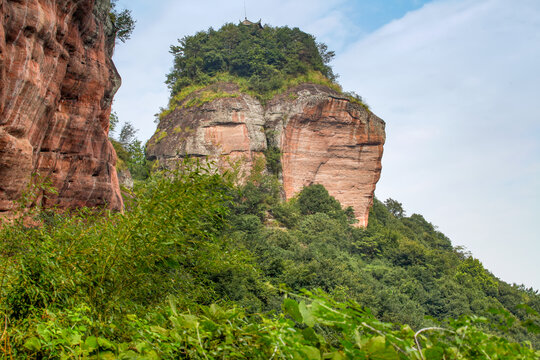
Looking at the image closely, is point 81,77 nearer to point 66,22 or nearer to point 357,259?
point 66,22

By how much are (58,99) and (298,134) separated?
23.3 meters

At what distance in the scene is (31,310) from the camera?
115 inches

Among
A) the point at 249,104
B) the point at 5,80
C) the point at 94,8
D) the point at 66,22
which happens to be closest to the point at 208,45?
the point at 249,104

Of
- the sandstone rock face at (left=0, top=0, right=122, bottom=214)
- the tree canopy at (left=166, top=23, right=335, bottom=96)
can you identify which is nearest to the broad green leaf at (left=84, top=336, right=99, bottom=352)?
the sandstone rock face at (left=0, top=0, right=122, bottom=214)

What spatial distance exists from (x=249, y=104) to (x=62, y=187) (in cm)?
2235

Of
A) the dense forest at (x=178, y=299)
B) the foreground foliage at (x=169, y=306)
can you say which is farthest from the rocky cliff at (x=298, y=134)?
the foreground foliage at (x=169, y=306)

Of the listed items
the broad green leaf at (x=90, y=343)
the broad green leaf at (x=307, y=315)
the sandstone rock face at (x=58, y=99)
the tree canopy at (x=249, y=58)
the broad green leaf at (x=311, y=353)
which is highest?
the tree canopy at (x=249, y=58)

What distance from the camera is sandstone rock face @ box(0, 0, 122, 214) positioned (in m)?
7.89

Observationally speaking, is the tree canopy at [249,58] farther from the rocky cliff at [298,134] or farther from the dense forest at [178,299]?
the dense forest at [178,299]

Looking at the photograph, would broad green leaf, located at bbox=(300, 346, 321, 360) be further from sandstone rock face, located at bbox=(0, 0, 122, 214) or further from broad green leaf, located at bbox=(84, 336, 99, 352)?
sandstone rock face, located at bbox=(0, 0, 122, 214)

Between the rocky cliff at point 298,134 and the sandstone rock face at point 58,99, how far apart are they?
16729 mm

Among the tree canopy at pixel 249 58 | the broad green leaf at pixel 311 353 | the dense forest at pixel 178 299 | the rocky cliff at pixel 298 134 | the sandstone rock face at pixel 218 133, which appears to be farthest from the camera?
the tree canopy at pixel 249 58

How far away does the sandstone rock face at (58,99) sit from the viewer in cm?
789

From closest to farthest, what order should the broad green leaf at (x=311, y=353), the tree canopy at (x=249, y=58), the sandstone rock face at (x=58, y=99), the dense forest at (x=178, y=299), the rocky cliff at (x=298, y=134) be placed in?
the broad green leaf at (x=311, y=353)
the dense forest at (x=178, y=299)
the sandstone rock face at (x=58, y=99)
the rocky cliff at (x=298, y=134)
the tree canopy at (x=249, y=58)
